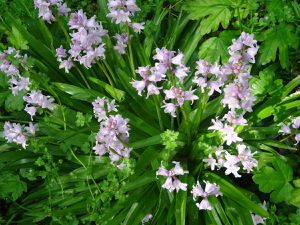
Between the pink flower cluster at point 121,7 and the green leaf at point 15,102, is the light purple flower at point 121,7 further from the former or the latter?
the green leaf at point 15,102

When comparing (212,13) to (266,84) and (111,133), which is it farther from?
(111,133)

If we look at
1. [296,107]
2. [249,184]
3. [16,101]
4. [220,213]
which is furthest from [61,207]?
[296,107]

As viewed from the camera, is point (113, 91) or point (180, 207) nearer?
point (180, 207)

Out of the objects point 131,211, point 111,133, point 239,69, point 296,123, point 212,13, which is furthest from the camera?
point 212,13

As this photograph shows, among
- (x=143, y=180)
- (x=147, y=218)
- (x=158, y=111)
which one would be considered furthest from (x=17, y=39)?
(x=147, y=218)

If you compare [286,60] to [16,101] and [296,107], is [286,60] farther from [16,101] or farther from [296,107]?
[16,101]

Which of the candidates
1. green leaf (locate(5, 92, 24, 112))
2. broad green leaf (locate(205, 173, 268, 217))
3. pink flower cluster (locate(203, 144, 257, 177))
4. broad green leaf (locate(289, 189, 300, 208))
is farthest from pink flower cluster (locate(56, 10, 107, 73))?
broad green leaf (locate(289, 189, 300, 208))
